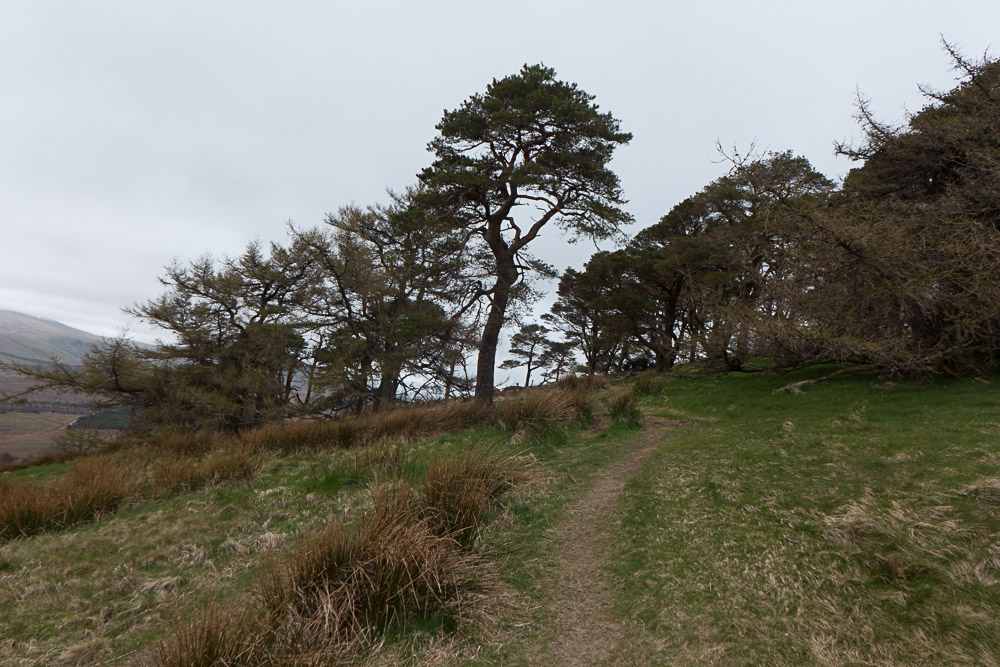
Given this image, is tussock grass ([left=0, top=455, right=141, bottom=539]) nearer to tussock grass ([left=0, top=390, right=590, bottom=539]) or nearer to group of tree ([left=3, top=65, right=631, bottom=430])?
tussock grass ([left=0, top=390, right=590, bottom=539])

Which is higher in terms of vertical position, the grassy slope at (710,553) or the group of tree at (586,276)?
the group of tree at (586,276)

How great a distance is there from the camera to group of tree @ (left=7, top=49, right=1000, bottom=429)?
9.39m

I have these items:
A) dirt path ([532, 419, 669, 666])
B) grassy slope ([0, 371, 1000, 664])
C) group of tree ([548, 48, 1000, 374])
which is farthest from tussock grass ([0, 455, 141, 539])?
group of tree ([548, 48, 1000, 374])

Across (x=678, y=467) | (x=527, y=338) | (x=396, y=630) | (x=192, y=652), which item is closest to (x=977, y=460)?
(x=678, y=467)

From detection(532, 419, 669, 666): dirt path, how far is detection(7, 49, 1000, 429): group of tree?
761 centimetres

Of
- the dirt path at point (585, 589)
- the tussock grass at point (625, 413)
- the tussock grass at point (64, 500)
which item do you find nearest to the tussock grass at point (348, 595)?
the dirt path at point (585, 589)

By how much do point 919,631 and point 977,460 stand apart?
12.8 feet

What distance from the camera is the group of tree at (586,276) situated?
30.8 feet

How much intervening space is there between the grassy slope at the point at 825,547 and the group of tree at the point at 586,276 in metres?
3.84

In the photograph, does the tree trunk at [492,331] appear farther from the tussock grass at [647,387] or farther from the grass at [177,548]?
the grass at [177,548]

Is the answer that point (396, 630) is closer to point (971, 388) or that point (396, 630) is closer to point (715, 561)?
point (715, 561)

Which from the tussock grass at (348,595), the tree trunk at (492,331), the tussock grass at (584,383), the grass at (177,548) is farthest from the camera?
the tussock grass at (584,383)

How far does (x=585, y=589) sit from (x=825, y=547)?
6.70 feet

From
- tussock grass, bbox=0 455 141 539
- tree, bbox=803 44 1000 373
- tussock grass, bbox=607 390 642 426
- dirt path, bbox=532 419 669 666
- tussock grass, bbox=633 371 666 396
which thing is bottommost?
dirt path, bbox=532 419 669 666
